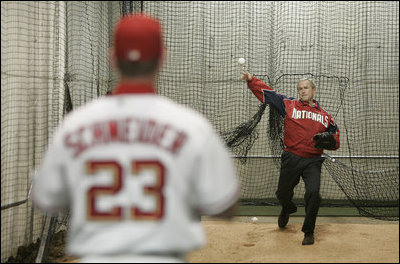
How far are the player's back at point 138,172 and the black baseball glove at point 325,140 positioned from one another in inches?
128

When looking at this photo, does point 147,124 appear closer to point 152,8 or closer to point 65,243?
point 65,243

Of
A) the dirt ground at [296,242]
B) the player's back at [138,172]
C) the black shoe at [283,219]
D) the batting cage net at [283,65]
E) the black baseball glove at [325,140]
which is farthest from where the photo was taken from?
the batting cage net at [283,65]

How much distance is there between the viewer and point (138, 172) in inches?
50.9

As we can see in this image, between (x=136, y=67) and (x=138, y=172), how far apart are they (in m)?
0.31

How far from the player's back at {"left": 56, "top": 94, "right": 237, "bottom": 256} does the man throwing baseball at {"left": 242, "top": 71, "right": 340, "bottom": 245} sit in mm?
3317

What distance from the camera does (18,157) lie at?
4.11 m

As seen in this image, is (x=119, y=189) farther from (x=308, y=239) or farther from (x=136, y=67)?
(x=308, y=239)

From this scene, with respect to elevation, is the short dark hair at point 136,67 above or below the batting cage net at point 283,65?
below

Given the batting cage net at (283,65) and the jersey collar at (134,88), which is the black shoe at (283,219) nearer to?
the batting cage net at (283,65)

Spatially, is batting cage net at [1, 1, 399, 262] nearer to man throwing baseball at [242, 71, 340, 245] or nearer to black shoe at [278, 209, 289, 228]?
black shoe at [278, 209, 289, 228]

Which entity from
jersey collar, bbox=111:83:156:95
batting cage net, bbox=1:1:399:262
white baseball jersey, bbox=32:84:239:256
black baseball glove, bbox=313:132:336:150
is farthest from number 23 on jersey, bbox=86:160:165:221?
batting cage net, bbox=1:1:399:262

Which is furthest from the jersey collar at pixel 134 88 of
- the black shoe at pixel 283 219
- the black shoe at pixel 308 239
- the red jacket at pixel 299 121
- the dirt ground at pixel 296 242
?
the black shoe at pixel 283 219

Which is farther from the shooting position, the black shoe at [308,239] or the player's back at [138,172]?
the black shoe at [308,239]

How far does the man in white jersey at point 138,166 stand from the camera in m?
1.29
